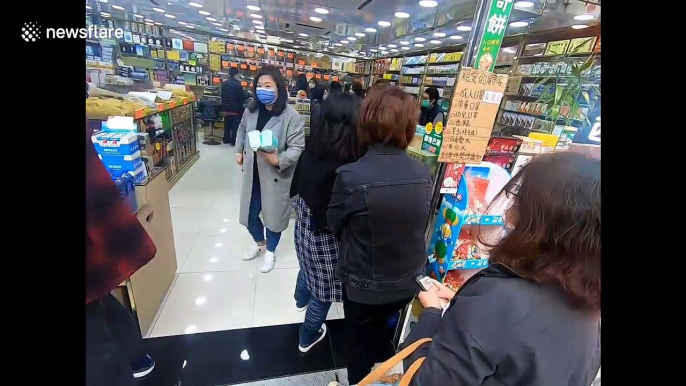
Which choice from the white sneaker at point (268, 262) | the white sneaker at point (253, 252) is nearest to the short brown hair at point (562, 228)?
the white sneaker at point (268, 262)

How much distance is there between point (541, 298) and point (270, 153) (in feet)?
5.78

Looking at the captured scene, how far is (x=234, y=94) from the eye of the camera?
5.19 m

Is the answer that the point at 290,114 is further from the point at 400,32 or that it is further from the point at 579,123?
the point at 400,32

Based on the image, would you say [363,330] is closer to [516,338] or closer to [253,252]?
[516,338]

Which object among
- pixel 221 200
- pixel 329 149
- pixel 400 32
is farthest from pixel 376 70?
pixel 329 149

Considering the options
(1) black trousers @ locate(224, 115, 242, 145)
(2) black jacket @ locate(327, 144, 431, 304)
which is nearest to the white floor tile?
(2) black jacket @ locate(327, 144, 431, 304)

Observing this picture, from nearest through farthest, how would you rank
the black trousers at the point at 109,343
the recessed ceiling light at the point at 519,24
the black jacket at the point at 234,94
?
the black trousers at the point at 109,343 < the recessed ceiling light at the point at 519,24 < the black jacket at the point at 234,94

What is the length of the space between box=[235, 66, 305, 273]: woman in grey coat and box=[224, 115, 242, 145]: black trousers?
12.5 feet

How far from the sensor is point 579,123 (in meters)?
1.58

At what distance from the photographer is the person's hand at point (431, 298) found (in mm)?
982

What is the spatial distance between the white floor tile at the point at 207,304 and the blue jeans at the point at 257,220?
0.96 ft

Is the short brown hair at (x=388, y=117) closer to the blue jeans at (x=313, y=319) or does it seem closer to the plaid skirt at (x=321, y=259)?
the plaid skirt at (x=321, y=259)

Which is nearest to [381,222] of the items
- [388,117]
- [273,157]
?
[388,117]

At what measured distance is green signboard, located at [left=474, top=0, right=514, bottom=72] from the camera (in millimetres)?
1188
